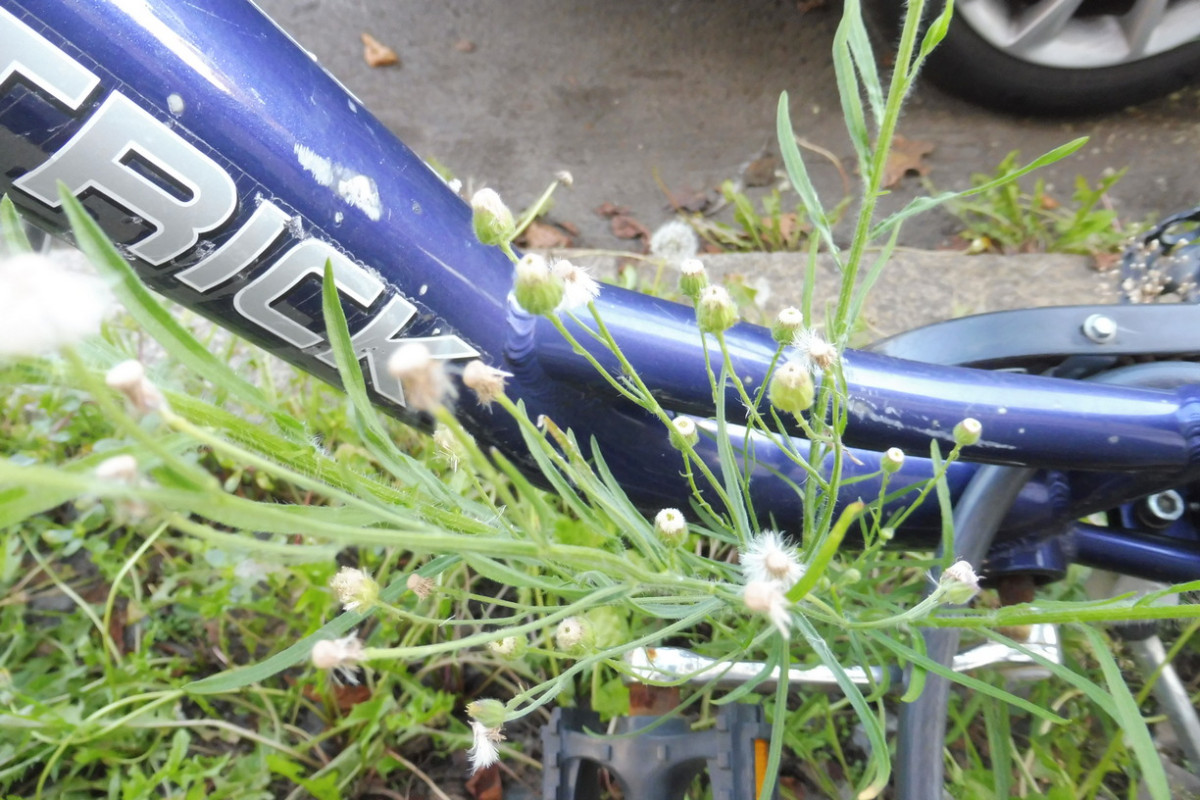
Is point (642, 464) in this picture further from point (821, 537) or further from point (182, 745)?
point (182, 745)

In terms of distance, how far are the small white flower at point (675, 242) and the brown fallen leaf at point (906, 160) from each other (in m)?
0.45

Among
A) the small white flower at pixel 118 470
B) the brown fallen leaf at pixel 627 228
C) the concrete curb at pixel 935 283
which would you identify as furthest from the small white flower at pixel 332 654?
the brown fallen leaf at pixel 627 228

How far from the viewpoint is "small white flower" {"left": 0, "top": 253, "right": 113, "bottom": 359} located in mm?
210

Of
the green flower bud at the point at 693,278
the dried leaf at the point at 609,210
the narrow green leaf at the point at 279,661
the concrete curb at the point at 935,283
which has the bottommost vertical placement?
the narrow green leaf at the point at 279,661

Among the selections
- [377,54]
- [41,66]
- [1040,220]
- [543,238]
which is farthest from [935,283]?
[377,54]

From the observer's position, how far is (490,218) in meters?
0.42

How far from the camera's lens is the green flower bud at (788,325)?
1.56 ft

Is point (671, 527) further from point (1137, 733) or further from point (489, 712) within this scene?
point (1137, 733)

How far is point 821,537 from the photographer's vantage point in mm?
483

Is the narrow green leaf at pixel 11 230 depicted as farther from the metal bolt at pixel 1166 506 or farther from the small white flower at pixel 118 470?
the metal bolt at pixel 1166 506

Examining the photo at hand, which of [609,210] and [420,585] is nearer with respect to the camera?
[420,585]

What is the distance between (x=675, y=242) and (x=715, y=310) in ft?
4.06

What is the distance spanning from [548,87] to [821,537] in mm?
1706

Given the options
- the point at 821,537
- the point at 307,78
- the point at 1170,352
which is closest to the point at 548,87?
the point at 307,78
